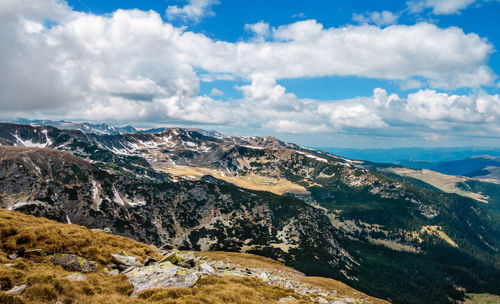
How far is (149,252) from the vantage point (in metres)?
41.3

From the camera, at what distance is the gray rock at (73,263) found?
2608 cm

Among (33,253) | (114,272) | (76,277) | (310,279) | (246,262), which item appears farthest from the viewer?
(246,262)

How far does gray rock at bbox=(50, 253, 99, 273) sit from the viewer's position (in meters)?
26.1

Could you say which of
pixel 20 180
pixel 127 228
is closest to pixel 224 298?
pixel 127 228

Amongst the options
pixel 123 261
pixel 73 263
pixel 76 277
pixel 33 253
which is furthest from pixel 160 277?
pixel 33 253

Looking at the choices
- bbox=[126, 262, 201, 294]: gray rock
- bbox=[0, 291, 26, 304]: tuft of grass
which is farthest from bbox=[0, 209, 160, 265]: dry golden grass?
bbox=[0, 291, 26, 304]: tuft of grass

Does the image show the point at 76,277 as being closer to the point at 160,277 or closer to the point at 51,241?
the point at 160,277

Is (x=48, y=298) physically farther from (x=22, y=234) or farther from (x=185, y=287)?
(x=22, y=234)

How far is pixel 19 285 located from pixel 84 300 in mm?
4946

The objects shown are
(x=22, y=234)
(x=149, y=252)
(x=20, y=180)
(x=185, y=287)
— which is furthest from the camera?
(x=20, y=180)

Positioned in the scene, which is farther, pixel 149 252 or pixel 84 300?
pixel 149 252

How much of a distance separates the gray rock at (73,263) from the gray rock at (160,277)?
13.4ft

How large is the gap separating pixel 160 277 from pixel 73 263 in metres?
9.61

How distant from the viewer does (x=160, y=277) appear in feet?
86.5
